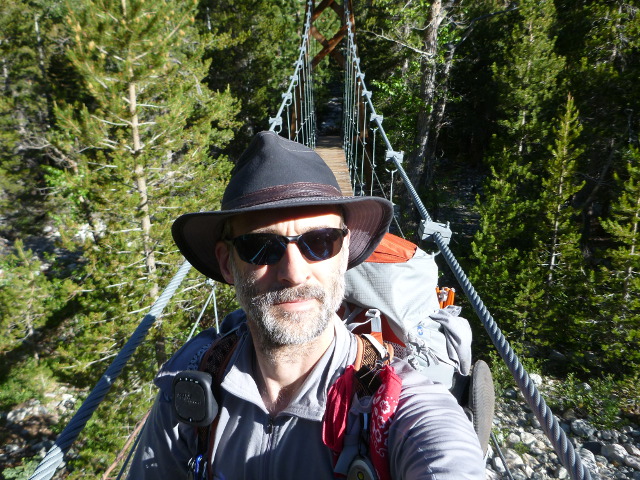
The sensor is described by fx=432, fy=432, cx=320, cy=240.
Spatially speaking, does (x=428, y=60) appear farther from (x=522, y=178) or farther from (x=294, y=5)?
(x=294, y=5)

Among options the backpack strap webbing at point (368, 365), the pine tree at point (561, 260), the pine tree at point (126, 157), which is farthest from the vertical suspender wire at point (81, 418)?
the pine tree at point (561, 260)

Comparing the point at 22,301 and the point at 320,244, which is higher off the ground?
the point at 320,244

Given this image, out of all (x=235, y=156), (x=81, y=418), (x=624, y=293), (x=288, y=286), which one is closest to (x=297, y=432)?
(x=288, y=286)

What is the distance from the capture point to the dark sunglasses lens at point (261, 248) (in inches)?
37.7

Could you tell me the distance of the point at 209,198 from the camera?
7.82m

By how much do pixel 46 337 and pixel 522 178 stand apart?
11.9 metres

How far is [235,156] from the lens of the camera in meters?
12.9

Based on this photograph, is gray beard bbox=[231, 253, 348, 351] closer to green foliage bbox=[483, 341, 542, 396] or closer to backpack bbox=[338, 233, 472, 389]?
backpack bbox=[338, 233, 472, 389]

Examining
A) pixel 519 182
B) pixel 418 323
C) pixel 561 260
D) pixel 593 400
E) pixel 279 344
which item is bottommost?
pixel 593 400

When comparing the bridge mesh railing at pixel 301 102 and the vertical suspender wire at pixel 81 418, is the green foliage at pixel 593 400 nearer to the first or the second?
the bridge mesh railing at pixel 301 102

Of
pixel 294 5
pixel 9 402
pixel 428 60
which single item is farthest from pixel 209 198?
pixel 294 5

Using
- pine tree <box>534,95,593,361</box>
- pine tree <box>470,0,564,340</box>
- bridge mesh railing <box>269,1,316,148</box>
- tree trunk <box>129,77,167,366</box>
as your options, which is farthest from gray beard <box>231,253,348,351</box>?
pine tree <box>534,95,593,361</box>

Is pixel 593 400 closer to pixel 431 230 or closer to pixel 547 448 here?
pixel 547 448

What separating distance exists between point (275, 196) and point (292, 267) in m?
0.16
